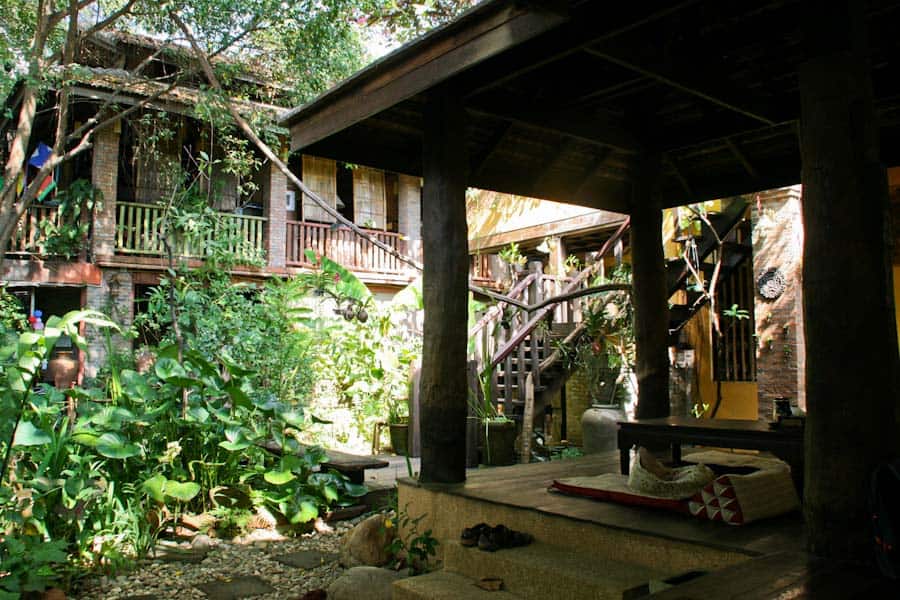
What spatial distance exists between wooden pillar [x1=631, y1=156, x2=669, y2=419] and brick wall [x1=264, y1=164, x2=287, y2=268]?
8.92 metres

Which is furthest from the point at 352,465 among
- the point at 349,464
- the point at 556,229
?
the point at 556,229

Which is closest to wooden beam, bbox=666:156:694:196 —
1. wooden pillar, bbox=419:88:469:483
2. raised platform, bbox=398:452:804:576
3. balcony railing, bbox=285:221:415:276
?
wooden pillar, bbox=419:88:469:483

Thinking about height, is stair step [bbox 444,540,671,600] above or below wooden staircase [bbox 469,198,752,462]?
below

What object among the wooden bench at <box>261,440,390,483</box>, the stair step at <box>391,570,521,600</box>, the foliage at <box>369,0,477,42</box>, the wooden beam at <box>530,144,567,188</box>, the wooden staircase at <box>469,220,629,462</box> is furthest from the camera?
the foliage at <box>369,0,477,42</box>

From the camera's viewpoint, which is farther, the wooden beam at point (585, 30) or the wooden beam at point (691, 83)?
the wooden beam at point (691, 83)

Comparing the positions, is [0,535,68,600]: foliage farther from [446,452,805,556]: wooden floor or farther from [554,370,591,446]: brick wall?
[554,370,591,446]: brick wall

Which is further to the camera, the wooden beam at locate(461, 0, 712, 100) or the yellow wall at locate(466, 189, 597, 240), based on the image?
the yellow wall at locate(466, 189, 597, 240)

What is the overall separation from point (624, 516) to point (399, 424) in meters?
6.79

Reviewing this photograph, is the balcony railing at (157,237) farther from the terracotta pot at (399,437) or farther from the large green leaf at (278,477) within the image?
the large green leaf at (278,477)

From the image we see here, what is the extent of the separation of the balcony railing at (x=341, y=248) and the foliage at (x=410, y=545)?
976 cm

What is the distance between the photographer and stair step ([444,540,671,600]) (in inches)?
118

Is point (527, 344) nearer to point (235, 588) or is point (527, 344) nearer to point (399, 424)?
point (399, 424)

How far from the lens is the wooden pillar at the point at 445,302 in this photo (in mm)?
4500

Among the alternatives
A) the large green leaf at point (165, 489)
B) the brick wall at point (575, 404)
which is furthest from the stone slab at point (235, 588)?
the brick wall at point (575, 404)
